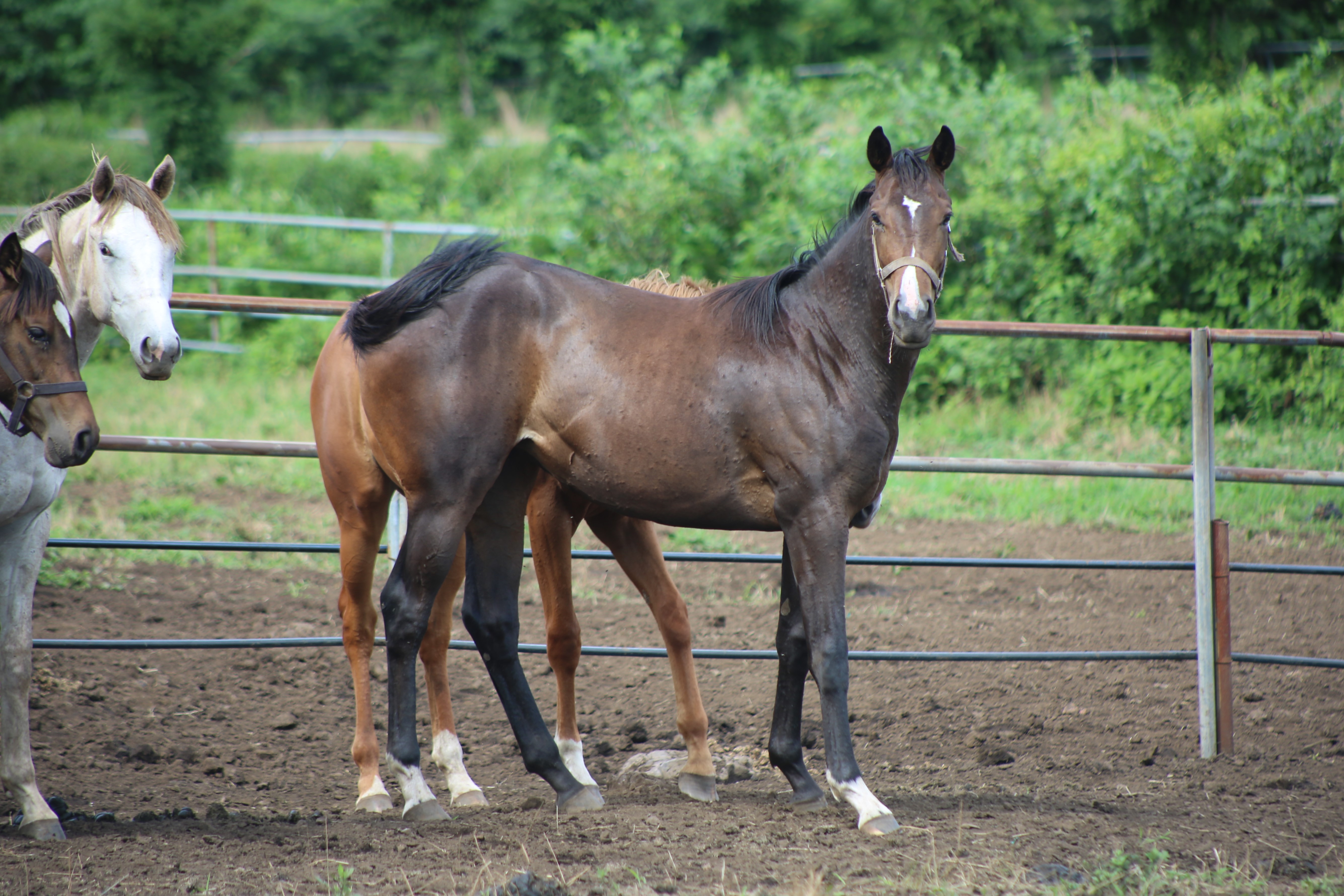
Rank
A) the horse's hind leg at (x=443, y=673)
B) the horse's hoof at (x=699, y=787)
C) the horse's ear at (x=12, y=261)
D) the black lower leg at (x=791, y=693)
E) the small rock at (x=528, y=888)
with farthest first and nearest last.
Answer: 1. the horse's hind leg at (x=443, y=673)
2. the horse's hoof at (x=699, y=787)
3. the black lower leg at (x=791, y=693)
4. the horse's ear at (x=12, y=261)
5. the small rock at (x=528, y=888)

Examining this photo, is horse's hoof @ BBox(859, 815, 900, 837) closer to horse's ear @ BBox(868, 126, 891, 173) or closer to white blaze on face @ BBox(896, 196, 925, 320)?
white blaze on face @ BBox(896, 196, 925, 320)

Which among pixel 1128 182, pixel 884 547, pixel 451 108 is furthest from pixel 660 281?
→ pixel 451 108

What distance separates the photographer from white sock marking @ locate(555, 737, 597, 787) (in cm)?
390

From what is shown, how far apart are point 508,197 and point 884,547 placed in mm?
11551

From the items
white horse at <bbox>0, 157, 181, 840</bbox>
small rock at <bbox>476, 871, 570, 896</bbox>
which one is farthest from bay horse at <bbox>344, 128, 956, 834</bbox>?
small rock at <bbox>476, 871, 570, 896</bbox>

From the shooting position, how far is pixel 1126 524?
283 inches

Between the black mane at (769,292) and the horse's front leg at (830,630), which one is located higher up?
the black mane at (769,292)

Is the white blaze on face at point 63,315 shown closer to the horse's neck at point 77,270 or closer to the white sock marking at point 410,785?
the horse's neck at point 77,270

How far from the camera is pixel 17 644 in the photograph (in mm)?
3525

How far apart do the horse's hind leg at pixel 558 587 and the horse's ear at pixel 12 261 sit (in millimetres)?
1746

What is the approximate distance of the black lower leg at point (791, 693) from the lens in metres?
3.59

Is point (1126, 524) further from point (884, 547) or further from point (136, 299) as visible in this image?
point (136, 299)

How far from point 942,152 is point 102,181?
2606 mm

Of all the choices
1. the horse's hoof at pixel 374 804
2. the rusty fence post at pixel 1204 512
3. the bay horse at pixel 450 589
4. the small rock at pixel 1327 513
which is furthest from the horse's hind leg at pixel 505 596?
the small rock at pixel 1327 513
